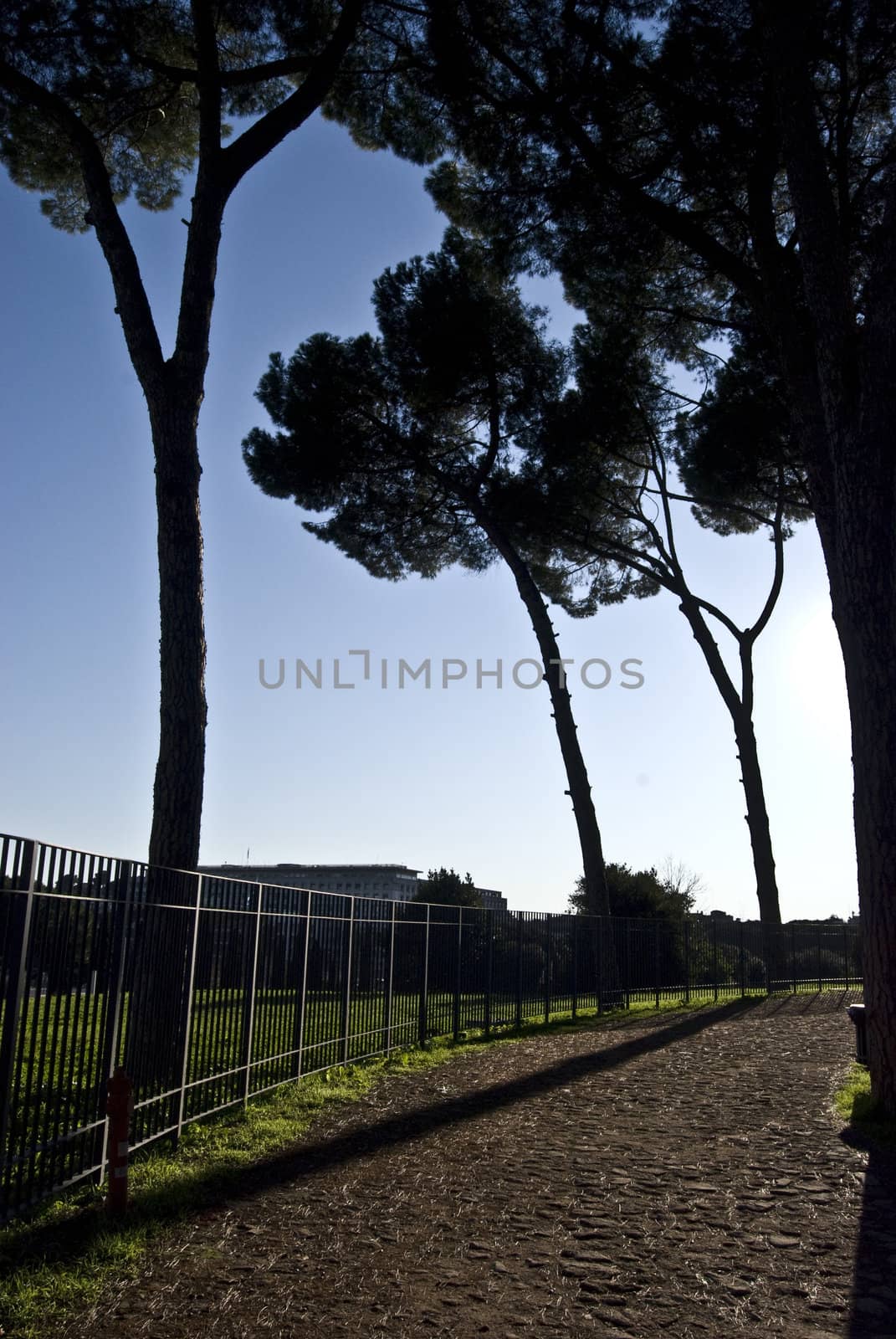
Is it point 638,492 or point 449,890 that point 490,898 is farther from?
point 638,492

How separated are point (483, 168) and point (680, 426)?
8.25 metres

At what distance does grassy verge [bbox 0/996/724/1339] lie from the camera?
429 cm

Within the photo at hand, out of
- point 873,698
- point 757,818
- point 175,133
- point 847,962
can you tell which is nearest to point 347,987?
point 873,698

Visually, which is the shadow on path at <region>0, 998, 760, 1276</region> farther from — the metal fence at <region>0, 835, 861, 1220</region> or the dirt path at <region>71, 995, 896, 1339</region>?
the metal fence at <region>0, 835, 861, 1220</region>

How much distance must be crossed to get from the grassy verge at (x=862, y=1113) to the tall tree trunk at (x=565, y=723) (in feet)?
32.3

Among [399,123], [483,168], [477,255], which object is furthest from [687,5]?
[477,255]

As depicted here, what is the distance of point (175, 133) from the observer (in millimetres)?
14852

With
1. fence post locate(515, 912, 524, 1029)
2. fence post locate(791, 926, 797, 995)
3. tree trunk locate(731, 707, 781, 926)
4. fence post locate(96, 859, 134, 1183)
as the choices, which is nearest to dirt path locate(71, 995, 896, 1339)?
fence post locate(96, 859, 134, 1183)

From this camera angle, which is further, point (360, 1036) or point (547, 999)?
point (547, 999)

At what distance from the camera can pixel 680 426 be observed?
21922mm

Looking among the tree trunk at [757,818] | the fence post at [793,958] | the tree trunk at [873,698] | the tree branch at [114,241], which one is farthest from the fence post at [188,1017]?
the fence post at [793,958]

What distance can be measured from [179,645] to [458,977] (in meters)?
6.85

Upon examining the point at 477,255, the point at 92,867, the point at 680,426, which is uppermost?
the point at 477,255

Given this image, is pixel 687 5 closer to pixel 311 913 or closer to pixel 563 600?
pixel 311 913
